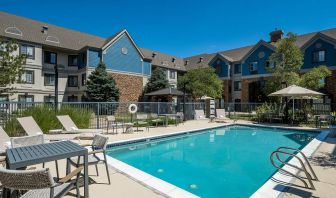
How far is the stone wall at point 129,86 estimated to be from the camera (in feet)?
94.0

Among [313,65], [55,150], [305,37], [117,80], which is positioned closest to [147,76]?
[117,80]

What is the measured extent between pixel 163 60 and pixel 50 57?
56.6ft

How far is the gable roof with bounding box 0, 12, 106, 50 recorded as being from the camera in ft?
78.8

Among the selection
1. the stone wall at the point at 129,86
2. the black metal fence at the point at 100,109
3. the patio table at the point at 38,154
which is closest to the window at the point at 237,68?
the stone wall at the point at 129,86

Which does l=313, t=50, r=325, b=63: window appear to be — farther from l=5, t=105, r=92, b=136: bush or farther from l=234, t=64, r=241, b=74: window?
l=5, t=105, r=92, b=136: bush

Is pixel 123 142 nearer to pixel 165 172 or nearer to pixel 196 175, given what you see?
pixel 165 172

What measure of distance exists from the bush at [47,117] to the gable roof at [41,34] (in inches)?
661

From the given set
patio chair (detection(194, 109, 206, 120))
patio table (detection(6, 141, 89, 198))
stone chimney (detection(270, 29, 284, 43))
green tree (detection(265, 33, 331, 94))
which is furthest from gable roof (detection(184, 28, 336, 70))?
patio table (detection(6, 141, 89, 198))

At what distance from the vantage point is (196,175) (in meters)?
6.33

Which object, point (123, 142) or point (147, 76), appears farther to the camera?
point (147, 76)

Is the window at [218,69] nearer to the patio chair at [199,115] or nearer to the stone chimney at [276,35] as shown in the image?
the stone chimney at [276,35]

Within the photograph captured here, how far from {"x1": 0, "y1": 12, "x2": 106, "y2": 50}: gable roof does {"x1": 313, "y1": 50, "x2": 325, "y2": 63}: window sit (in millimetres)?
27465

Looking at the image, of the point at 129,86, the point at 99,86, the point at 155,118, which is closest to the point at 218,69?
the point at 129,86

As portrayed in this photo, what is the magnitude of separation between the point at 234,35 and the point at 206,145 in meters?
17.7
